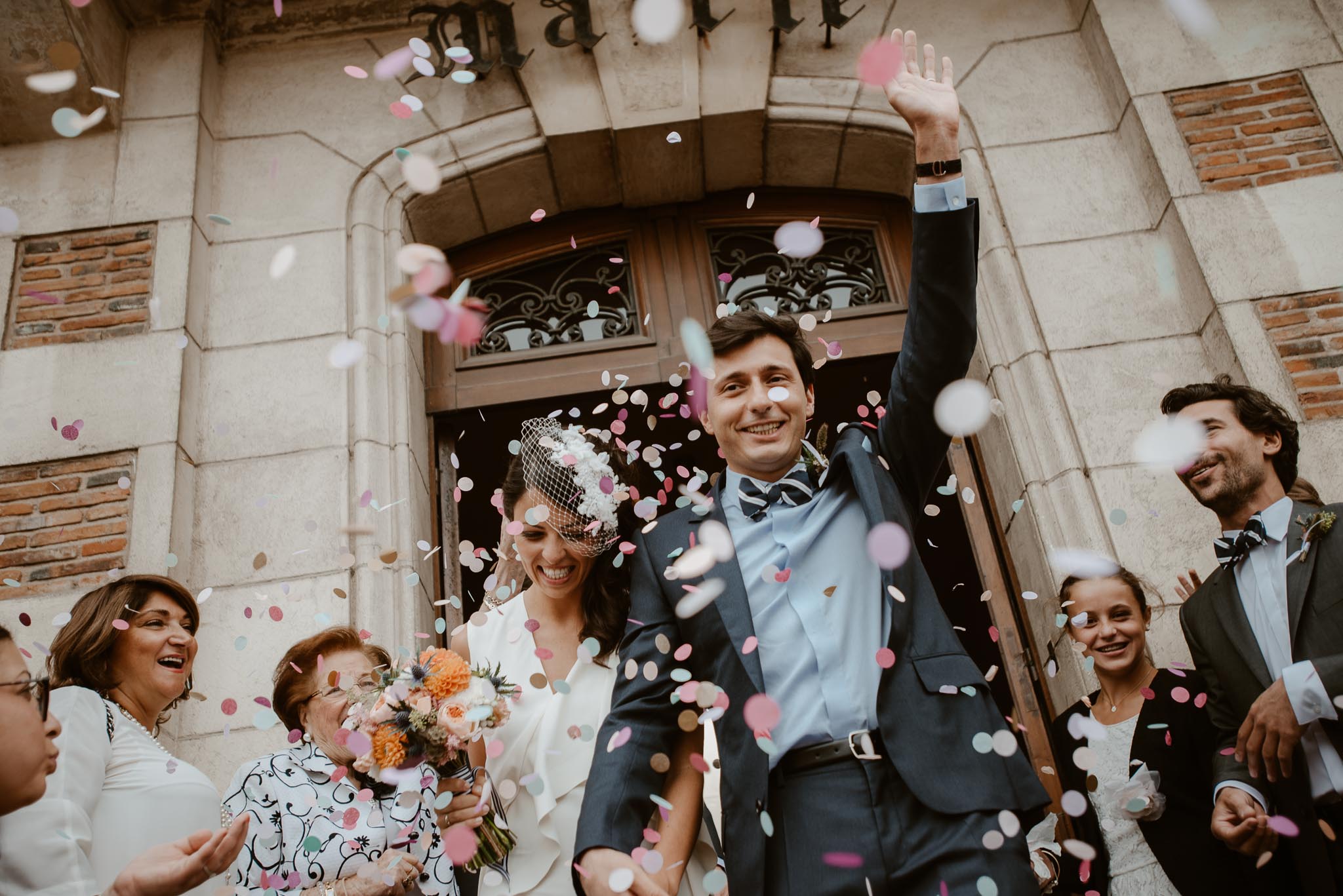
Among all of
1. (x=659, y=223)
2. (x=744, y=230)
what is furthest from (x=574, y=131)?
(x=744, y=230)

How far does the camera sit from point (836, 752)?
2.15 meters

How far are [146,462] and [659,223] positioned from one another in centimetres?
280

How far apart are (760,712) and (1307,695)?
146cm

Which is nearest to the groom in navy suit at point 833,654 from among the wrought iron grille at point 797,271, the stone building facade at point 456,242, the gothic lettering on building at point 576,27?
the stone building facade at point 456,242

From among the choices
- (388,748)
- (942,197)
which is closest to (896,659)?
(942,197)

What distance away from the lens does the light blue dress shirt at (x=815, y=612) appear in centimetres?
221

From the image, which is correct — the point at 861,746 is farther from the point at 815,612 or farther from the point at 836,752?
the point at 815,612

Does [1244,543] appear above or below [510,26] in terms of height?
below

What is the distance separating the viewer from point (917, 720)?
6.93 feet

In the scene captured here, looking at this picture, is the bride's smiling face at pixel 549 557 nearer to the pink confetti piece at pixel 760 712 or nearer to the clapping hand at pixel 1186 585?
the pink confetti piece at pixel 760 712

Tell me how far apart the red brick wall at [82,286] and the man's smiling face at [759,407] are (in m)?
3.27

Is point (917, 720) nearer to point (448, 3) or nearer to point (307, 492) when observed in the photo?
point (307, 492)

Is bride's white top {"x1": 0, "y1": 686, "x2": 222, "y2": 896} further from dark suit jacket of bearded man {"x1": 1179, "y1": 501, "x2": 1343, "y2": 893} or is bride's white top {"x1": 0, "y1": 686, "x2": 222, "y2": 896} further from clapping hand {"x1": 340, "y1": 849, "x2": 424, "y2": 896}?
dark suit jacket of bearded man {"x1": 1179, "y1": 501, "x2": 1343, "y2": 893}

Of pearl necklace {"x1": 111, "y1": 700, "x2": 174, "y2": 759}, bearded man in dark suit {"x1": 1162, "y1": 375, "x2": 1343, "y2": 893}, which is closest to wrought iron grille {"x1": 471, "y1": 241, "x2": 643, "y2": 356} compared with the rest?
pearl necklace {"x1": 111, "y1": 700, "x2": 174, "y2": 759}
